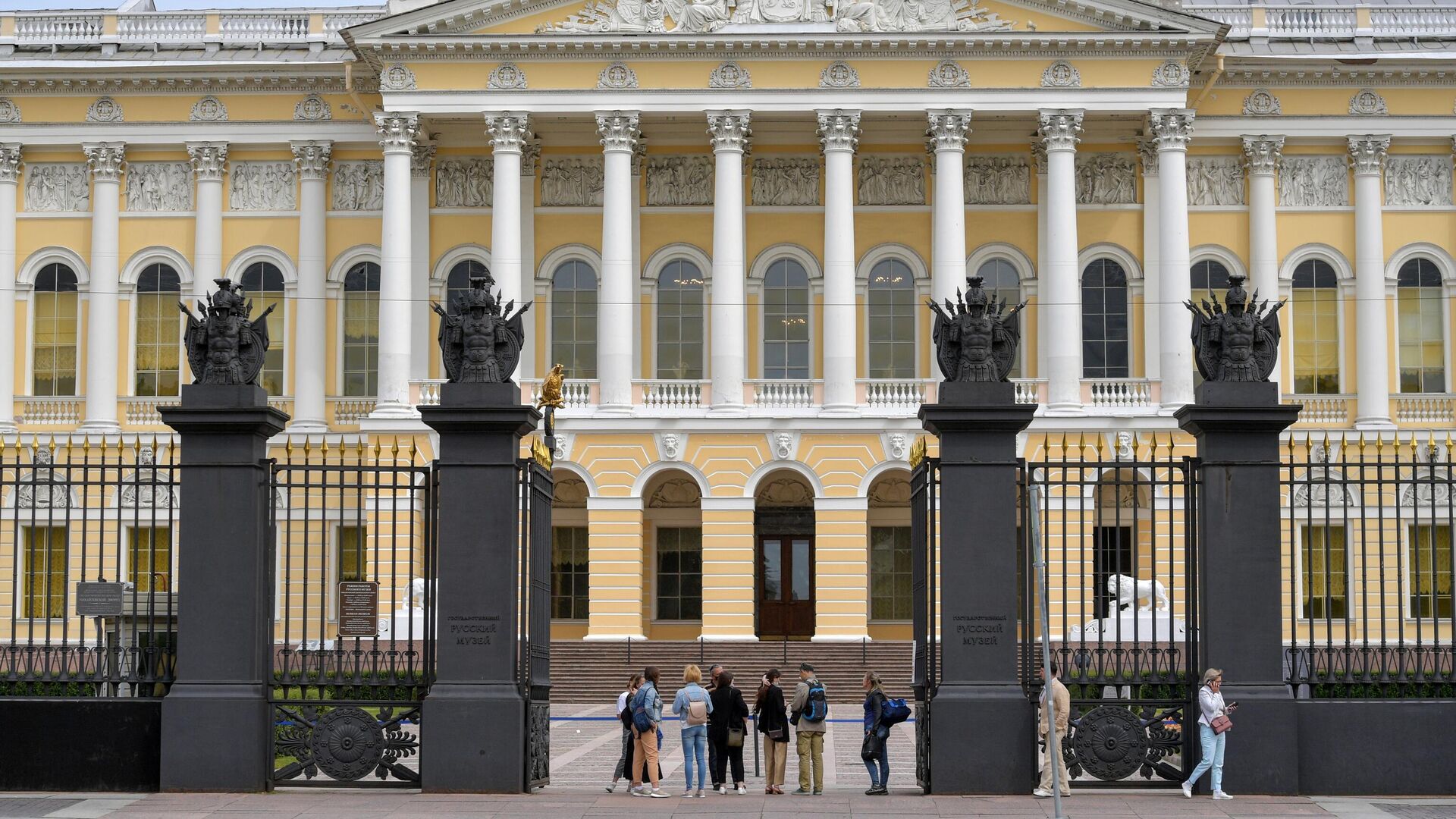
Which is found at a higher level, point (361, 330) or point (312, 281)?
point (312, 281)

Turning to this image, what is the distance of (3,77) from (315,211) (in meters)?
8.48

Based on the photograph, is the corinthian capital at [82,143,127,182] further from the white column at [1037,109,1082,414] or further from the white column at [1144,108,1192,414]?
the white column at [1144,108,1192,414]

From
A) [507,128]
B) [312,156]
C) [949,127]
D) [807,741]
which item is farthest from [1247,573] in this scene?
[312,156]

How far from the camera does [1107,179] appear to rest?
52.6m

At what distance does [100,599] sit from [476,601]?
3626 mm

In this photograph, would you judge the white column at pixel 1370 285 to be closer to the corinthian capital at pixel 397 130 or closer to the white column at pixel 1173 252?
the white column at pixel 1173 252

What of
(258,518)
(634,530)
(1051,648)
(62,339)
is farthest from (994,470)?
(62,339)

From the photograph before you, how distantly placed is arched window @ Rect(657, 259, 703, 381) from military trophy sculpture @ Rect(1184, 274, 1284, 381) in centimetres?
3198

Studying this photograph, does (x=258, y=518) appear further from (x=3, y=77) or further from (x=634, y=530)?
(x=3, y=77)

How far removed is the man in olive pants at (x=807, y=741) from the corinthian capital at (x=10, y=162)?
124 feet

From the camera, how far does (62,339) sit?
5359cm

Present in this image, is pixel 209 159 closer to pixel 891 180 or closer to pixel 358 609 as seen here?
pixel 891 180

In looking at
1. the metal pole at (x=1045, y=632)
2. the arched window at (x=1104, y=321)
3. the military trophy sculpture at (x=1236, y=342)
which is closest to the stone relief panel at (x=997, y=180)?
the arched window at (x=1104, y=321)

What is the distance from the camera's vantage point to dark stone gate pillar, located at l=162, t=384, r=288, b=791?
20328 millimetres
